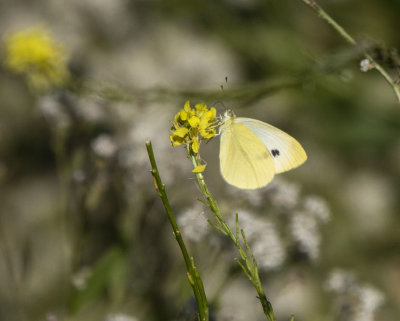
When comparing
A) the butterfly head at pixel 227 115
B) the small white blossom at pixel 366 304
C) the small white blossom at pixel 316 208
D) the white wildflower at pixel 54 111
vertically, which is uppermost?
the white wildflower at pixel 54 111

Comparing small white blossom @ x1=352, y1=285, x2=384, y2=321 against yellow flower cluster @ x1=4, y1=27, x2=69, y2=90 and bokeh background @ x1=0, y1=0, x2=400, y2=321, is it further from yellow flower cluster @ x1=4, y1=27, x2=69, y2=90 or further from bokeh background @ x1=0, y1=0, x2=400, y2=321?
yellow flower cluster @ x1=4, y1=27, x2=69, y2=90

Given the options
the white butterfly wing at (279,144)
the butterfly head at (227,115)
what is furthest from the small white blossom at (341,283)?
the butterfly head at (227,115)

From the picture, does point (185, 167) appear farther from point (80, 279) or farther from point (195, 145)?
point (195, 145)

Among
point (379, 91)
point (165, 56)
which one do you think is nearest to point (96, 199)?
point (165, 56)

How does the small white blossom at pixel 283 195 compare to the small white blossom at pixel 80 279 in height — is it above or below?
above

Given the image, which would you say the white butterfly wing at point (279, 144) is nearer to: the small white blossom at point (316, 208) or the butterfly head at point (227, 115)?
the butterfly head at point (227, 115)

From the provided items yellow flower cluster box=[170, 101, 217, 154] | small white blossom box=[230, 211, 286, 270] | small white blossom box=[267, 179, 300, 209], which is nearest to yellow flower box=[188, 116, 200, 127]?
yellow flower cluster box=[170, 101, 217, 154]

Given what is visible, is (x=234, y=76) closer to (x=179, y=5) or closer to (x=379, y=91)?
(x=179, y=5)
